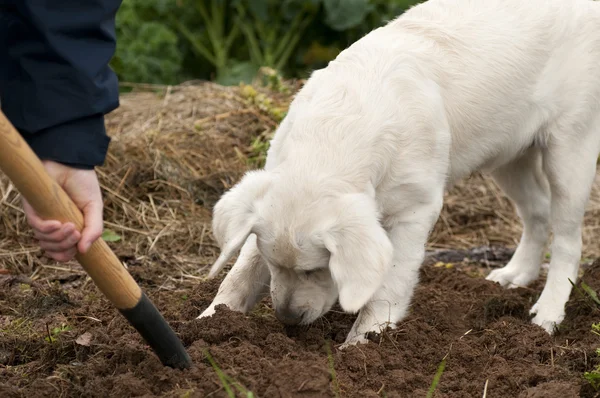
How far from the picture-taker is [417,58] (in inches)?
176

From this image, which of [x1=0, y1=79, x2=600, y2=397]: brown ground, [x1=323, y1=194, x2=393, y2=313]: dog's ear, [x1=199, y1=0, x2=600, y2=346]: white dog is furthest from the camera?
[x1=199, y1=0, x2=600, y2=346]: white dog

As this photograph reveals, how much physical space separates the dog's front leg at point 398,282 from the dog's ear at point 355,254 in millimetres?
513

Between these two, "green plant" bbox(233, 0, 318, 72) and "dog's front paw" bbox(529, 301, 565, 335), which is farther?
"green plant" bbox(233, 0, 318, 72)

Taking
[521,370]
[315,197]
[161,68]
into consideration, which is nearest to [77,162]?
[315,197]

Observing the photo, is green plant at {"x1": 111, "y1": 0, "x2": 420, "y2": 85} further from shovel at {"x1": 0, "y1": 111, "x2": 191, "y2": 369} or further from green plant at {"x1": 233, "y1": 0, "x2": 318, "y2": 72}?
shovel at {"x1": 0, "y1": 111, "x2": 191, "y2": 369}

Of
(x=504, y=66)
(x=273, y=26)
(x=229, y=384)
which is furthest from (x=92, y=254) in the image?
(x=273, y=26)

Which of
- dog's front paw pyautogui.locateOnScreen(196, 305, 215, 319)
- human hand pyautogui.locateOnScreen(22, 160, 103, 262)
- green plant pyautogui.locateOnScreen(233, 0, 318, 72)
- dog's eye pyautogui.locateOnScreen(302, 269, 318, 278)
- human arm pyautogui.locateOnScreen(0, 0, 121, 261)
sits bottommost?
green plant pyautogui.locateOnScreen(233, 0, 318, 72)

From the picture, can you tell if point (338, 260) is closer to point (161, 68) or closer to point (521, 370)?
point (521, 370)

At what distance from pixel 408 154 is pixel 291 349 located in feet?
3.62

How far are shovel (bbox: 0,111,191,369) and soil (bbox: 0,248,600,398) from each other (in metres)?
0.13

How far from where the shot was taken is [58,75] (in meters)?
2.80

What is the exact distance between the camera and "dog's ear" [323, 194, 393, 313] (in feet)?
11.8

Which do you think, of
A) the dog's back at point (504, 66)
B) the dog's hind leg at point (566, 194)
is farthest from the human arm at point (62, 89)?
the dog's hind leg at point (566, 194)

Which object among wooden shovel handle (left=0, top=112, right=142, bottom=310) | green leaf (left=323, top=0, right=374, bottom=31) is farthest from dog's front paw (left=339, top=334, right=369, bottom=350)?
green leaf (left=323, top=0, right=374, bottom=31)
